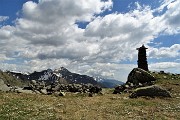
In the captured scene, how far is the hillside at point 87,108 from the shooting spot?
102 ft

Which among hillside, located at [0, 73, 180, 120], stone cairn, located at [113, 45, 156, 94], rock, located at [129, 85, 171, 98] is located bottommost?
hillside, located at [0, 73, 180, 120]

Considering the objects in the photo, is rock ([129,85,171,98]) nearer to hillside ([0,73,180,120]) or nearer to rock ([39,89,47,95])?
hillside ([0,73,180,120])

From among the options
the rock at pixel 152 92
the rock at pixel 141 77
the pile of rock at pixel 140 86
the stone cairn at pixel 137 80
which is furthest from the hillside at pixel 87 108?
the rock at pixel 141 77

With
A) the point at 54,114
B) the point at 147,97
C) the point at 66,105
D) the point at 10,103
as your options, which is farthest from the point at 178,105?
the point at 10,103

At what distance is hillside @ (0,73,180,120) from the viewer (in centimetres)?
3106

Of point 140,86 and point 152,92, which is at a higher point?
point 140,86

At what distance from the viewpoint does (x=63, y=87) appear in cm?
5662

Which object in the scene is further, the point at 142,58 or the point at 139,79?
the point at 142,58

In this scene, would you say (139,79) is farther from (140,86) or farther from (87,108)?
(87,108)

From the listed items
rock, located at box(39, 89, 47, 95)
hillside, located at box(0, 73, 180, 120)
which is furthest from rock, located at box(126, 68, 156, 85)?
rock, located at box(39, 89, 47, 95)

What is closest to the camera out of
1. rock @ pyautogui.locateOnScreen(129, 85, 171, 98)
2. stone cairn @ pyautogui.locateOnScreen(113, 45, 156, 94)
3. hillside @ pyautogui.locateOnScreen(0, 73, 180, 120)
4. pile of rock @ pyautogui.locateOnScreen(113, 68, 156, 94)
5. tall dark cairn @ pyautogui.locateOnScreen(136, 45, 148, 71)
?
hillside @ pyautogui.locateOnScreen(0, 73, 180, 120)

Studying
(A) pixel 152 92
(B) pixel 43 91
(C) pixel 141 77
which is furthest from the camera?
(C) pixel 141 77

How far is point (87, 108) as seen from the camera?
117ft

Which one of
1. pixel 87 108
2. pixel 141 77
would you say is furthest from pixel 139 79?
pixel 87 108
